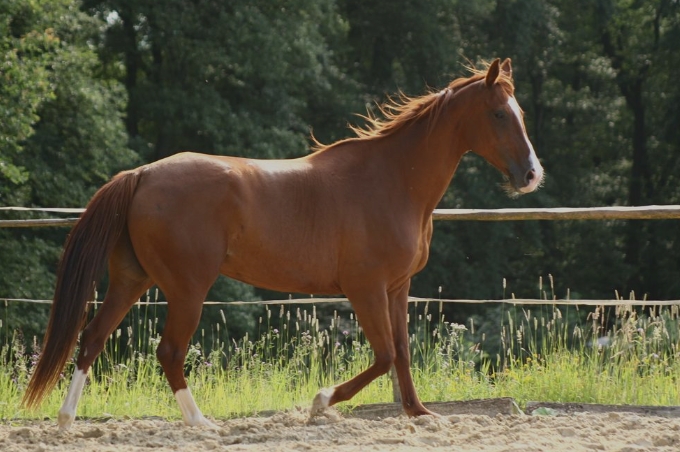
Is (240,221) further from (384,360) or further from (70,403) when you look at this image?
(70,403)

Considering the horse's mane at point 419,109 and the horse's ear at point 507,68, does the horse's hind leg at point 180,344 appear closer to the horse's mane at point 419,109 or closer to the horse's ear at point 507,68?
the horse's mane at point 419,109

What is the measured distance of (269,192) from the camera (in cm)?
553

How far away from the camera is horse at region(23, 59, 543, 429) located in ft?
17.2

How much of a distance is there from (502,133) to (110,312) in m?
2.37

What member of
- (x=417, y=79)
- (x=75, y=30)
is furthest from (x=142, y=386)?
(x=417, y=79)

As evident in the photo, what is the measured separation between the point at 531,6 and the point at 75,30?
11303 mm

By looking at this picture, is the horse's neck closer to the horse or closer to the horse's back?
the horse

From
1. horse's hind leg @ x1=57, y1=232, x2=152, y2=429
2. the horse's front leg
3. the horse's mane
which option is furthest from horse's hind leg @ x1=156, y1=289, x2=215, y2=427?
the horse's mane

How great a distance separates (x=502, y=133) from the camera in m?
5.70

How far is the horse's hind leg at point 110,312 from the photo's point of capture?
522 cm

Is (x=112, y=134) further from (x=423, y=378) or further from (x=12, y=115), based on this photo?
(x=423, y=378)

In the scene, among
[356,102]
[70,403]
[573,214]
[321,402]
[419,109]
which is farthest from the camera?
[356,102]

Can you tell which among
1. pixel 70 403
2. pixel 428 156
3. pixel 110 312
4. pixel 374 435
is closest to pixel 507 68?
pixel 428 156

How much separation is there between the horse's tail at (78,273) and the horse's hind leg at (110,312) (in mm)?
97
